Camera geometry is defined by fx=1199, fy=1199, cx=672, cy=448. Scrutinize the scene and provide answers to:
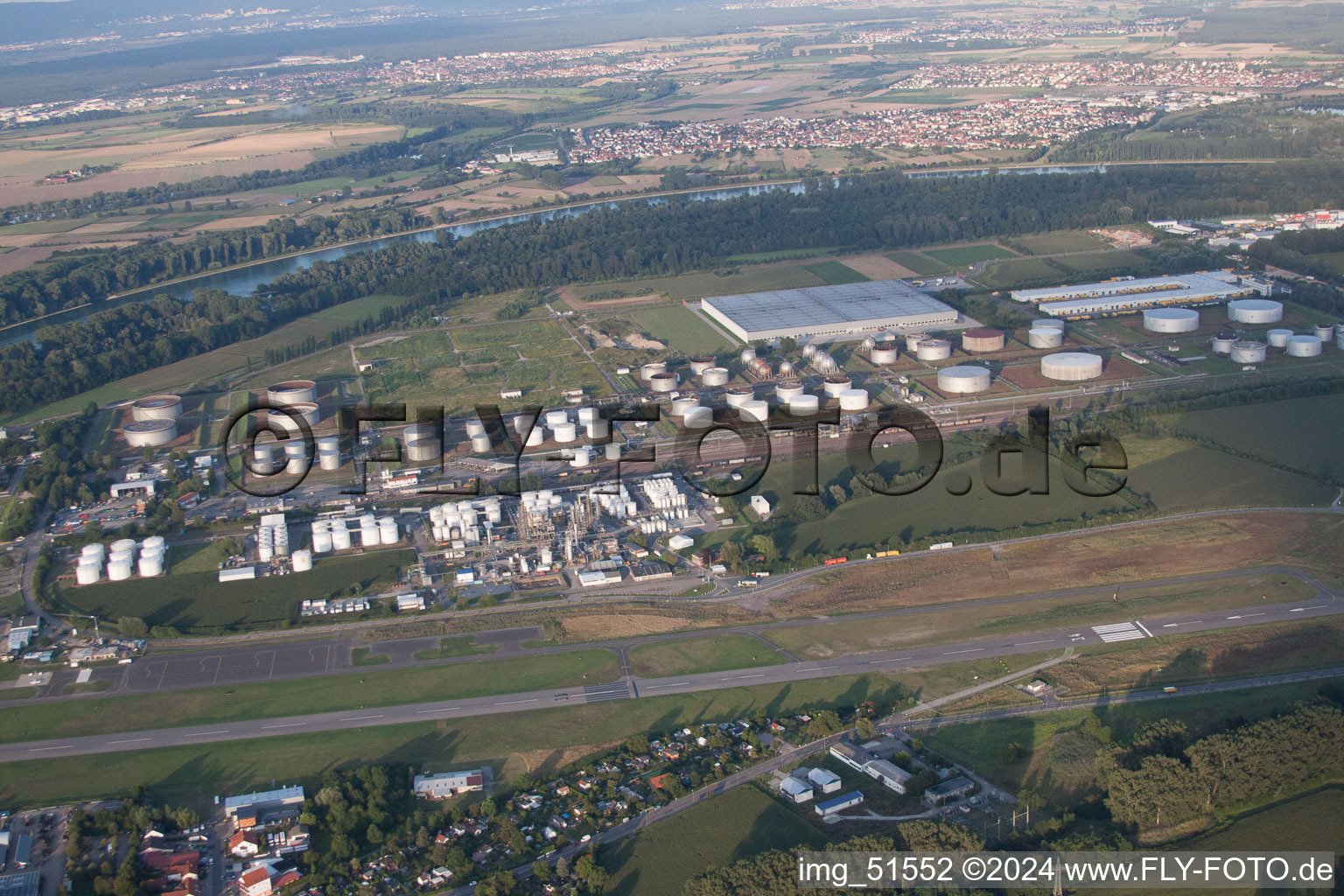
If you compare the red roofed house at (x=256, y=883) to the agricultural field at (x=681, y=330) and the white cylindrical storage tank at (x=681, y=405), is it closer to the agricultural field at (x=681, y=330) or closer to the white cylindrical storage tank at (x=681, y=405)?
the white cylindrical storage tank at (x=681, y=405)

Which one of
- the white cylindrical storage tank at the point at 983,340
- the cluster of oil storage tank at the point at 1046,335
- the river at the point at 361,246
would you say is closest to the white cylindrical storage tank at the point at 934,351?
the white cylindrical storage tank at the point at 983,340

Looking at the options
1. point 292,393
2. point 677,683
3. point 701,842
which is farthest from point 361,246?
point 701,842

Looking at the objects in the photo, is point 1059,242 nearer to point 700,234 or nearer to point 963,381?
point 700,234

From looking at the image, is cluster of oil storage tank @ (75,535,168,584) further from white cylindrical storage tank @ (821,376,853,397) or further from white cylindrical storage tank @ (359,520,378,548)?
white cylindrical storage tank @ (821,376,853,397)

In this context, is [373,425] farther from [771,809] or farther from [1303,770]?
[1303,770]

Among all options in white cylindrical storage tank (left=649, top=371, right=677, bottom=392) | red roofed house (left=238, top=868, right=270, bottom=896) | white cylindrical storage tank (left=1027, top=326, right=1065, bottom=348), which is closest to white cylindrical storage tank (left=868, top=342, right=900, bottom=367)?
white cylindrical storage tank (left=1027, top=326, right=1065, bottom=348)

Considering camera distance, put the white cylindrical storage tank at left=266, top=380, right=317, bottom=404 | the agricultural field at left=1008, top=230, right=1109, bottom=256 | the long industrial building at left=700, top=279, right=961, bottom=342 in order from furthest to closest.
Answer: the agricultural field at left=1008, top=230, right=1109, bottom=256
the long industrial building at left=700, top=279, right=961, bottom=342
the white cylindrical storage tank at left=266, top=380, right=317, bottom=404

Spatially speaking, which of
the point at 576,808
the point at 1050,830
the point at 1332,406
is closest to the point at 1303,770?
the point at 1050,830
